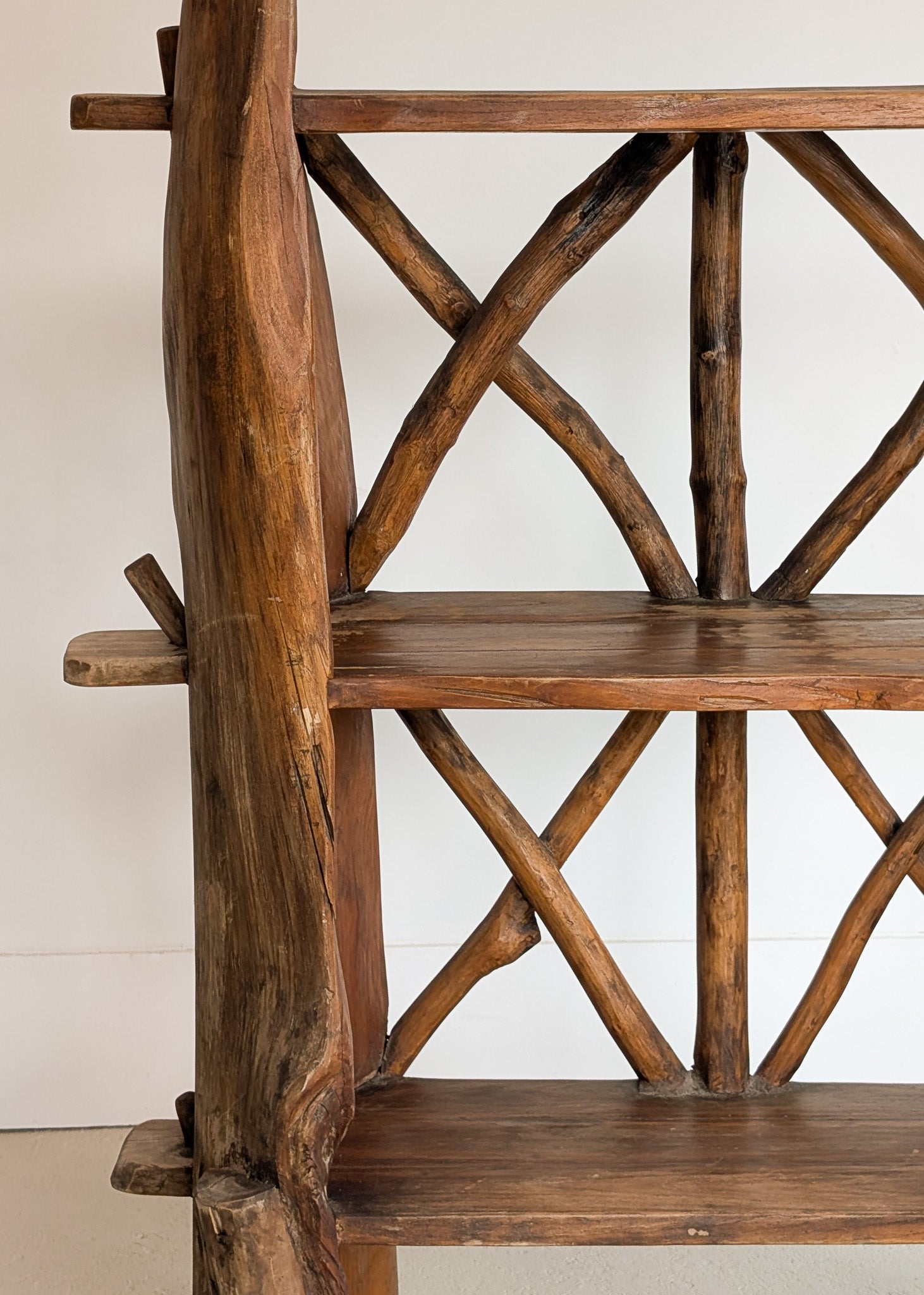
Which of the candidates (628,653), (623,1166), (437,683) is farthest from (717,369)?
(623,1166)

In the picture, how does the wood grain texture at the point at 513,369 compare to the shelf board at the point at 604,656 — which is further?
the wood grain texture at the point at 513,369

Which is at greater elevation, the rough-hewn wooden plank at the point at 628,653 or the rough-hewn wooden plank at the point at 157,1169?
the rough-hewn wooden plank at the point at 628,653

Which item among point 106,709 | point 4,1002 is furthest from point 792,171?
point 4,1002

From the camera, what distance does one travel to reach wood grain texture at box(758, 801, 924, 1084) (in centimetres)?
145

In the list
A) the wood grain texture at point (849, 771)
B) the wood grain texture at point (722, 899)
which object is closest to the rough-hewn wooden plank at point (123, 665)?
the wood grain texture at point (722, 899)

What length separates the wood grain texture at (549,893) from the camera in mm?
1388

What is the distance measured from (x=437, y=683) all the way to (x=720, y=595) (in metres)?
0.45

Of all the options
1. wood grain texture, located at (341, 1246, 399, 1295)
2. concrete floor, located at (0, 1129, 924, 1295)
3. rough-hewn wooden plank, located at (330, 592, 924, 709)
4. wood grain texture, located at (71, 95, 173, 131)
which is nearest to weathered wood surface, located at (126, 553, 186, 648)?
rough-hewn wooden plank, located at (330, 592, 924, 709)

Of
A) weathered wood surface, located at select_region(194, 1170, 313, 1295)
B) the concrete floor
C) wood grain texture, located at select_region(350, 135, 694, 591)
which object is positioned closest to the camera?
weathered wood surface, located at select_region(194, 1170, 313, 1295)

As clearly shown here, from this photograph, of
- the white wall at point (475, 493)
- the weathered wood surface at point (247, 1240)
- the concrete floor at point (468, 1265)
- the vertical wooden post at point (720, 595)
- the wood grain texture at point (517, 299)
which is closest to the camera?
the weathered wood surface at point (247, 1240)

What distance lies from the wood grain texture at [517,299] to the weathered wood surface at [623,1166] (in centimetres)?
61

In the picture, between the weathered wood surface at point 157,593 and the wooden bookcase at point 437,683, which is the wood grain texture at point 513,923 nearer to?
the wooden bookcase at point 437,683

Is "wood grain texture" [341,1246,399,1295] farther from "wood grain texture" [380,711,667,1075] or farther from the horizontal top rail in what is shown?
the horizontal top rail

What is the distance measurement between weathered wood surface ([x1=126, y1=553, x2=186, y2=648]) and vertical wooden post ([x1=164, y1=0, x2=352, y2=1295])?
51 millimetres
